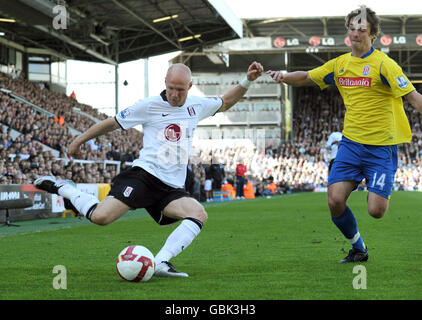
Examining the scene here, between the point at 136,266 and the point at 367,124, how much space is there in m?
2.73

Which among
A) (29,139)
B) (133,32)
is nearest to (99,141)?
(29,139)

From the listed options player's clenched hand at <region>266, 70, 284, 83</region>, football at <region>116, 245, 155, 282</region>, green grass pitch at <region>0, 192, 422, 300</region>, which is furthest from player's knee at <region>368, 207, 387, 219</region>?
football at <region>116, 245, 155, 282</region>

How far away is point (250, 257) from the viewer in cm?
718

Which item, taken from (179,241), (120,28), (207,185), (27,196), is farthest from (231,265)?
(120,28)

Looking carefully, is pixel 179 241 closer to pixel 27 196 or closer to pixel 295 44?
pixel 27 196

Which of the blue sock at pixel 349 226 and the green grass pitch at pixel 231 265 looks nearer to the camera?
the green grass pitch at pixel 231 265

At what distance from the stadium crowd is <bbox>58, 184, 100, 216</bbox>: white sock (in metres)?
10.6

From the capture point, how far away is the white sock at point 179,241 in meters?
5.65

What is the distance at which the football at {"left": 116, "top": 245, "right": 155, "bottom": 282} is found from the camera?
5219 millimetres

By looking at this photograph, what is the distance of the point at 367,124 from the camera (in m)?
6.40

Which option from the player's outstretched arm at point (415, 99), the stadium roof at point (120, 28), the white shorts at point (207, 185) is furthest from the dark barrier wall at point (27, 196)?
the white shorts at point (207, 185)

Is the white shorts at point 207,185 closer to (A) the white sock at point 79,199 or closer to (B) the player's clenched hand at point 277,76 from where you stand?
(B) the player's clenched hand at point 277,76

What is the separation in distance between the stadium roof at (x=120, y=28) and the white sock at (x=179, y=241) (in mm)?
22026

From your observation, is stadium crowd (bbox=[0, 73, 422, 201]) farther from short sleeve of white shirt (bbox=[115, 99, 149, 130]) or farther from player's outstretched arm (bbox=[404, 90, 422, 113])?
player's outstretched arm (bbox=[404, 90, 422, 113])
